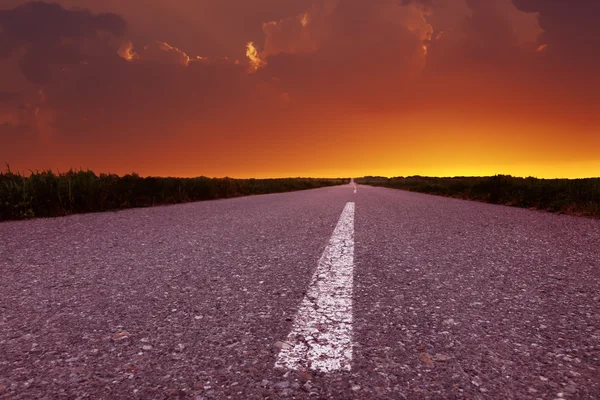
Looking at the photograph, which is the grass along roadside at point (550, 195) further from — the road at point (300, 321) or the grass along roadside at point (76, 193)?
the grass along roadside at point (76, 193)

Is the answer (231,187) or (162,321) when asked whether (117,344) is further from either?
(231,187)

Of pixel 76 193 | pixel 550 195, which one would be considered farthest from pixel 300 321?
pixel 550 195

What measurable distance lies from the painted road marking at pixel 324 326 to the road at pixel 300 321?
1 centimetres

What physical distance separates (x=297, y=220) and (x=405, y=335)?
213 inches

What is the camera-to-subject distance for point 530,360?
6.21 ft

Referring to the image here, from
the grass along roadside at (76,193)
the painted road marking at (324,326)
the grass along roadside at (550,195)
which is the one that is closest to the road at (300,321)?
the painted road marking at (324,326)

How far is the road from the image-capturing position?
169cm

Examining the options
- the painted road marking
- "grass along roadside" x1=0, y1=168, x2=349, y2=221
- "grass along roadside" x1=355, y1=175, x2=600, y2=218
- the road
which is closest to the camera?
the road

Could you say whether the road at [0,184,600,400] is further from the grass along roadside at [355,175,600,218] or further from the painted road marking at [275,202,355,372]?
the grass along roadside at [355,175,600,218]

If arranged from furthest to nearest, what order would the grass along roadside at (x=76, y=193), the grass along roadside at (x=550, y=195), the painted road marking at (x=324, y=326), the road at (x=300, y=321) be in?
the grass along roadside at (x=550, y=195) → the grass along roadside at (x=76, y=193) → the painted road marking at (x=324, y=326) → the road at (x=300, y=321)

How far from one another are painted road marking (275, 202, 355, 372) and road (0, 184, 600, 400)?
0.04ft

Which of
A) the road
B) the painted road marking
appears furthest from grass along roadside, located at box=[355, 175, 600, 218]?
the painted road marking

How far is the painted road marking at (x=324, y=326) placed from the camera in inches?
72.6

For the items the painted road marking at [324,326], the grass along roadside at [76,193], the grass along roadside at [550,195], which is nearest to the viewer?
the painted road marking at [324,326]
